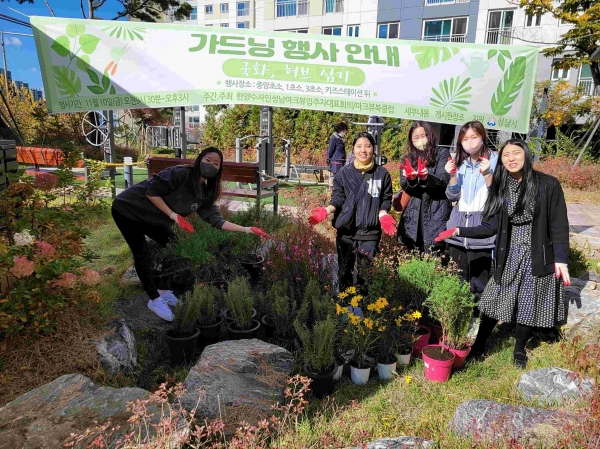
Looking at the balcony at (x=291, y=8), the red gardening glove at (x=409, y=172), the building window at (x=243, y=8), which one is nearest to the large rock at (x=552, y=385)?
the red gardening glove at (x=409, y=172)

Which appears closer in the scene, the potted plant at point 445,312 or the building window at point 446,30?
the potted plant at point 445,312

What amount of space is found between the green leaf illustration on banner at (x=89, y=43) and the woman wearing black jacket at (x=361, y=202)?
317cm

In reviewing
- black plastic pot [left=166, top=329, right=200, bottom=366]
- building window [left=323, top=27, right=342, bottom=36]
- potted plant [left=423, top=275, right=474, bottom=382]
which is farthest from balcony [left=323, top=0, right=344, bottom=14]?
black plastic pot [left=166, top=329, right=200, bottom=366]

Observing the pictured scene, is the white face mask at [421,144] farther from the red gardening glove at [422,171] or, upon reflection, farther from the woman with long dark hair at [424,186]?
the red gardening glove at [422,171]

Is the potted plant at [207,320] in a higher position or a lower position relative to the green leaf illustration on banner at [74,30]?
lower

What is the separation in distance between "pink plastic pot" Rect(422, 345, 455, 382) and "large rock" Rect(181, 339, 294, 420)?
3.09 ft

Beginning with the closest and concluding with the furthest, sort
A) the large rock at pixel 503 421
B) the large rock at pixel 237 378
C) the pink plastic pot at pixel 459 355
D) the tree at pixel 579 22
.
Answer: the large rock at pixel 503 421, the large rock at pixel 237 378, the pink plastic pot at pixel 459 355, the tree at pixel 579 22

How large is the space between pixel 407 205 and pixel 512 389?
63.4 inches

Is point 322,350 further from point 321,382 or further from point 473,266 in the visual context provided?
point 473,266

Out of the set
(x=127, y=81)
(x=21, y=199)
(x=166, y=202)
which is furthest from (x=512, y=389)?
(x=127, y=81)

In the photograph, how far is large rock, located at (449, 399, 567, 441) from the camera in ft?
6.38

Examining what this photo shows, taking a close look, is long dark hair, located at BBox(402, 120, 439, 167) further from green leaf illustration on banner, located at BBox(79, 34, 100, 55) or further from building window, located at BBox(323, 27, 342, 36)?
building window, located at BBox(323, 27, 342, 36)

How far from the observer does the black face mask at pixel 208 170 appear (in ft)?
10.7

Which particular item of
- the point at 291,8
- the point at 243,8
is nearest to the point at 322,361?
the point at 291,8
